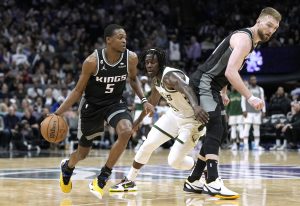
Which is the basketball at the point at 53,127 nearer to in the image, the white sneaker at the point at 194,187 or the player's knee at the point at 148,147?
the player's knee at the point at 148,147

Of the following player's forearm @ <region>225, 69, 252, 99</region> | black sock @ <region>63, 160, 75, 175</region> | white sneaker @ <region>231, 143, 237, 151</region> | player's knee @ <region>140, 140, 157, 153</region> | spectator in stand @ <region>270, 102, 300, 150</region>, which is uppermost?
player's forearm @ <region>225, 69, 252, 99</region>

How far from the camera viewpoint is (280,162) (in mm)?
11766

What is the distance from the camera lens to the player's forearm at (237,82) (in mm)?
6129

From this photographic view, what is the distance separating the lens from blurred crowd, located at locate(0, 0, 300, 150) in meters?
17.8

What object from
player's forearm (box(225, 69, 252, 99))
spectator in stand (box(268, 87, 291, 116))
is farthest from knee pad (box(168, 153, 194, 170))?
spectator in stand (box(268, 87, 291, 116))

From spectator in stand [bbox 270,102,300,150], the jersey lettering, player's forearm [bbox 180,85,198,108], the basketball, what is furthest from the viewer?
spectator in stand [bbox 270,102,300,150]

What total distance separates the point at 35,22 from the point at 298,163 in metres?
12.9

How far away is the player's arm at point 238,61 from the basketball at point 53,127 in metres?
1.85

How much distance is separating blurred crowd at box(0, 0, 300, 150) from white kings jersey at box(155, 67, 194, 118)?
34.9ft

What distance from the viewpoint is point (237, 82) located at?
6.18 meters

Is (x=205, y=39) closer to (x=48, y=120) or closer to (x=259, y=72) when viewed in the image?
(x=259, y=72)

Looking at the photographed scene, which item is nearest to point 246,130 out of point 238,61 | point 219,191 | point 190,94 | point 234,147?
point 234,147

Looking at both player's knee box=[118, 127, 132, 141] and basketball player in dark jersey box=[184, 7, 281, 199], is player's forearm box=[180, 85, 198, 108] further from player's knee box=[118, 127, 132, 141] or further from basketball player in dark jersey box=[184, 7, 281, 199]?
player's knee box=[118, 127, 132, 141]

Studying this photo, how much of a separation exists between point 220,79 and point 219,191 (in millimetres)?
1157
